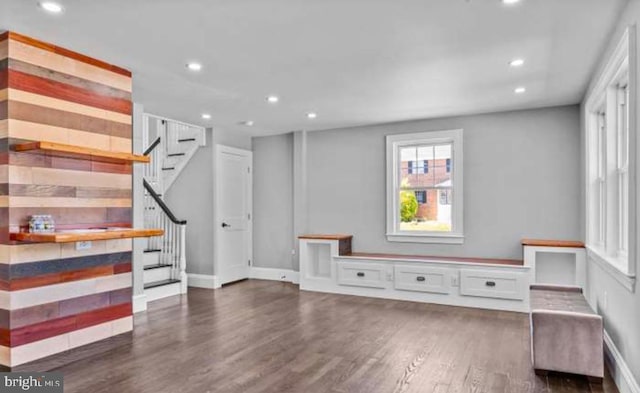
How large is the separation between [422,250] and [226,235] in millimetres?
3060

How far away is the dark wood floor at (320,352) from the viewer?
2938 mm

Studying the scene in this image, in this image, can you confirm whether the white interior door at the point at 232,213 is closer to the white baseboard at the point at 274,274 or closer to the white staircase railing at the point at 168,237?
the white baseboard at the point at 274,274

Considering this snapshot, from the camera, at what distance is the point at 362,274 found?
5.88 metres

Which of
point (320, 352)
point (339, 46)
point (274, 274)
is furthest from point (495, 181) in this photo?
point (274, 274)

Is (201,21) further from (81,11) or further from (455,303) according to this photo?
(455,303)

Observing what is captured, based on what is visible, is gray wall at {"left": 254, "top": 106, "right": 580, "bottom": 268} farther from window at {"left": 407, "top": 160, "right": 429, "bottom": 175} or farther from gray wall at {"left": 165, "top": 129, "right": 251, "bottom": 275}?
gray wall at {"left": 165, "top": 129, "right": 251, "bottom": 275}

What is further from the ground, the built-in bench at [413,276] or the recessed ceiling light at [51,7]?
the recessed ceiling light at [51,7]

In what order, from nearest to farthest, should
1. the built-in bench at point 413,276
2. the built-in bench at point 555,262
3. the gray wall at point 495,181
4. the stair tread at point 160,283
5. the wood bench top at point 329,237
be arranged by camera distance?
1. the built-in bench at point 555,262
2. the built-in bench at point 413,276
3. the gray wall at point 495,181
4. the stair tread at point 160,283
5. the wood bench top at point 329,237

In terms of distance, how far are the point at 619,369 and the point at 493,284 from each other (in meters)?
2.20

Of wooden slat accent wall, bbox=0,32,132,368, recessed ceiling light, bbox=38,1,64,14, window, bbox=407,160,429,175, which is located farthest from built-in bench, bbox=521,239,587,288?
recessed ceiling light, bbox=38,1,64,14

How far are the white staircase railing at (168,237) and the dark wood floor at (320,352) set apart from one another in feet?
2.84

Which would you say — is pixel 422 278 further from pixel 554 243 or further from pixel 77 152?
pixel 77 152

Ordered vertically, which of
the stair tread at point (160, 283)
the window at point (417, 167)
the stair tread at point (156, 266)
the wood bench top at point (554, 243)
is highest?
the window at point (417, 167)

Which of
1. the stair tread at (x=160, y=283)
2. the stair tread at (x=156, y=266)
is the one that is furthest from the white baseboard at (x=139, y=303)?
the stair tread at (x=156, y=266)
